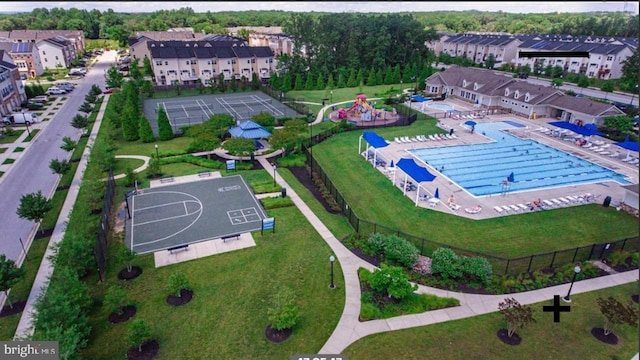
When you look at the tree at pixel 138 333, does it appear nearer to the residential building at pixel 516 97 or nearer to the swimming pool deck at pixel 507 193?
the swimming pool deck at pixel 507 193

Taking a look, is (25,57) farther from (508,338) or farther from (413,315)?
(508,338)

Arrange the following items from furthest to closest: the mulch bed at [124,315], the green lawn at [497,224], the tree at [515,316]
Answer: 1. the green lawn at [497,224]
2. the mulch bed at [124,315]
3. the tree at [515,316]

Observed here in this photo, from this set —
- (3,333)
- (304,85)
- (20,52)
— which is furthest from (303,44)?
(3,333)

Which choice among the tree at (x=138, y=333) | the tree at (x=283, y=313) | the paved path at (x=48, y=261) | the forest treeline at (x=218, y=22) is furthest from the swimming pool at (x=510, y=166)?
the forest treeline at (x=218, y=22)

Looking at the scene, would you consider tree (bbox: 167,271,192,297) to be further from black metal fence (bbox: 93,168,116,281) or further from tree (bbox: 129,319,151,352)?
black metal fence (bbox: 93,168,116,281)

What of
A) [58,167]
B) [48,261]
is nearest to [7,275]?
[48,261]

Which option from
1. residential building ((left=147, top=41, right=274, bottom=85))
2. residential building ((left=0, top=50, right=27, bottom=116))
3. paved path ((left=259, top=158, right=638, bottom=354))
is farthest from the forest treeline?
paved path ((left=259, top=158, right=638, bottom=354))
